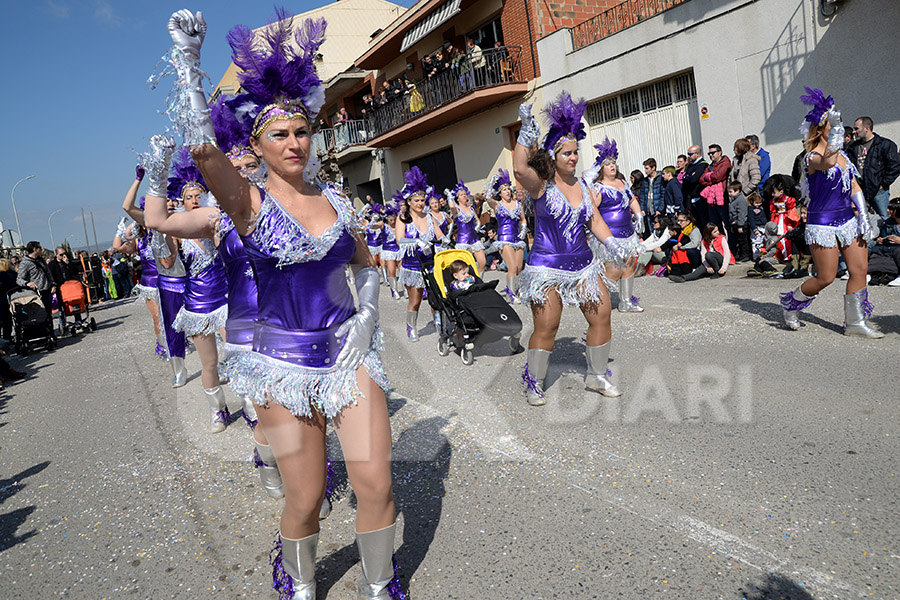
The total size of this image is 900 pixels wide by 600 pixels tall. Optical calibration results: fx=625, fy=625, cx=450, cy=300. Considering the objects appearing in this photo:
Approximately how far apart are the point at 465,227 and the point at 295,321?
7836mm

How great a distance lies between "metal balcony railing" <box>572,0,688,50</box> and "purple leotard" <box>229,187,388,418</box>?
14020 mm

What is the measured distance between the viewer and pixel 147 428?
20.3ft

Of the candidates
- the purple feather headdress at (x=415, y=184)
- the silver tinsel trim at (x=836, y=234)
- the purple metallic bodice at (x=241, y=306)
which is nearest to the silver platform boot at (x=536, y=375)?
the purple metallic bodice at (x=241, y=306)

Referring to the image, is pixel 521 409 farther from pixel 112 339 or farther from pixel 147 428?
pixel 112 339

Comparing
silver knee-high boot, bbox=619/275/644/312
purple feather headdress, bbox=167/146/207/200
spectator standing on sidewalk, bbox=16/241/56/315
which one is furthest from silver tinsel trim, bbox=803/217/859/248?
spectator standing on sidewalk, bbox=16/241/56/315

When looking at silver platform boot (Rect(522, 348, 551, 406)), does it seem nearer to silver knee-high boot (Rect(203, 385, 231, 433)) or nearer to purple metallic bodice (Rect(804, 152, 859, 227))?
silver knee-high boot (Rect(203, 385, 231, 433))

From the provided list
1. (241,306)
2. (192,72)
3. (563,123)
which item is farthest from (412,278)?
(192,72)

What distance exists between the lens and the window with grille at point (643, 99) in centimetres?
1402

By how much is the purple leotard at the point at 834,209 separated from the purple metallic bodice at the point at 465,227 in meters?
5.26

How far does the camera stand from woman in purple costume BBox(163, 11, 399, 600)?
100.0 inches

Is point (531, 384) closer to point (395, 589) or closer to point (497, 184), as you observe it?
point (395, 589)

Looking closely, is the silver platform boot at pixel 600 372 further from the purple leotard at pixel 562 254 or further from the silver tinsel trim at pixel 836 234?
the silver tinsel trim at pixel 836 234

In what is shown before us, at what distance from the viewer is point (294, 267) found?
2.56 metres

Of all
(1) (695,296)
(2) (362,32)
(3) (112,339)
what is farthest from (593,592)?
(2) (362,32)
